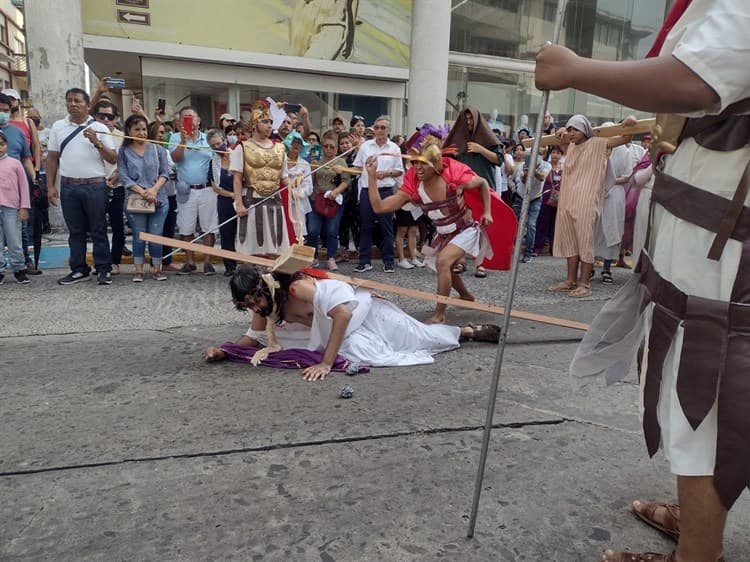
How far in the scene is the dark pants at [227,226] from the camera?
702 centimetres

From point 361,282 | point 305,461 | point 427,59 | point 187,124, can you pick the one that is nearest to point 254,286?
point 361,282

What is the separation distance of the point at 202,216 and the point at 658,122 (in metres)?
6.32

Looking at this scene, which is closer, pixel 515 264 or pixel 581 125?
pixel 515 264

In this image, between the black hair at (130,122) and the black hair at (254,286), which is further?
the black hair at (130,122)

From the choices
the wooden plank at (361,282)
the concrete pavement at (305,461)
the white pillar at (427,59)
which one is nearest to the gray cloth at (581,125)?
the wooden plank at (361,282)

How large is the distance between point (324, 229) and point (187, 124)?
2.09 m

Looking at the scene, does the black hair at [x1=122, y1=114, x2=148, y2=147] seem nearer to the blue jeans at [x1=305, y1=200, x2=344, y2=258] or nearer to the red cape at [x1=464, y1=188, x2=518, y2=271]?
the blue jeans at [x1=305, y1=200, x2=344, y2=258]

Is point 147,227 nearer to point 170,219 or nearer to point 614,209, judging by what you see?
point 170,219

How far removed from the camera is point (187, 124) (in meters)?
7.28

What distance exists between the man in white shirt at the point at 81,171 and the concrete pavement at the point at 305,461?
1999 millimetres

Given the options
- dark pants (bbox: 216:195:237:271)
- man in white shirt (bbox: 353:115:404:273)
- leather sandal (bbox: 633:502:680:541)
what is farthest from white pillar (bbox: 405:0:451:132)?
leather sandal (bbox: 633:502:680:541)

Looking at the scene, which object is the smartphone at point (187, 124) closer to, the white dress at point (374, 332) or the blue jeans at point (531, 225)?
the white dress at point (374, 332)

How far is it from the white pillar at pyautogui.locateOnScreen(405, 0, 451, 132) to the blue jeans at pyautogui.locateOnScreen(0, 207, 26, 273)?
8.20m

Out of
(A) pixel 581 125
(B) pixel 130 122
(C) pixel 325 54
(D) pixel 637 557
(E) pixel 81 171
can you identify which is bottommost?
(D) pixel 637 557
